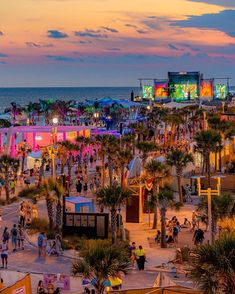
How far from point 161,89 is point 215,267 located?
90.2 metres

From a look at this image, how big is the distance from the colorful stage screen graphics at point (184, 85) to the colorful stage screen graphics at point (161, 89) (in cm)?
115

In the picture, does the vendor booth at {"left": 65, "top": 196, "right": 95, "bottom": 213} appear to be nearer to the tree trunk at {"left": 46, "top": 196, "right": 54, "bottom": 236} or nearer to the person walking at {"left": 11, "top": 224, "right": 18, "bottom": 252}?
the tree trunk at {"left": 46, "top": 196, "right": 54, "bottom": 236}

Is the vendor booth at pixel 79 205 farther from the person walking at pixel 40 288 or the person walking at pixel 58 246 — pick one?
the person walking at pixel 40 288

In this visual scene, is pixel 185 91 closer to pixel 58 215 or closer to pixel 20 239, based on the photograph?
pixel 58 215

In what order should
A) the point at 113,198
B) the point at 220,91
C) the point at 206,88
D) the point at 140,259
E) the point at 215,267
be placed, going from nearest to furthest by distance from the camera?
the point at 215,267
the point at 140,259
the point at 113,198
the point at 206,88
the point at 220,91

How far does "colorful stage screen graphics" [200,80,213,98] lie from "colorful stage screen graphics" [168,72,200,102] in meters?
1.57

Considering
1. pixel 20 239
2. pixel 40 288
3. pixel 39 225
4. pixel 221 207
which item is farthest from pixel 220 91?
pixel 40 288

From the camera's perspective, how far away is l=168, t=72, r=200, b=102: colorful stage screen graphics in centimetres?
9754

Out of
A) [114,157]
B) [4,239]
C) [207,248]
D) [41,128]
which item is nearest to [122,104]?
[41,128]

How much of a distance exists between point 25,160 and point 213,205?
25.7m

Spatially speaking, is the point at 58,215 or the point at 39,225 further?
the point at 39,225

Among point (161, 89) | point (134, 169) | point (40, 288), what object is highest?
point (161, 89)

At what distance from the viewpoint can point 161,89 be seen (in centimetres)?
10025

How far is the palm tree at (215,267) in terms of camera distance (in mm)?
10953
